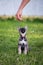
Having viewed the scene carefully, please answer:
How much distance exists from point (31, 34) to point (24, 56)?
0.19m

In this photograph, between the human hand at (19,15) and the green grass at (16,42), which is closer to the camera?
the green grass at (16,42)

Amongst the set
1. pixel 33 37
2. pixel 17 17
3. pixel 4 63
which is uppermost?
pixel 17 17

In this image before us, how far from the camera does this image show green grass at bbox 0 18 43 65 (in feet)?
6.42

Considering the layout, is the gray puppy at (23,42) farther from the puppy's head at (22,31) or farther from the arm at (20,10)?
the arm at (20,10)

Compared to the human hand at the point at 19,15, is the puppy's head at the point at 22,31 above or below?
below

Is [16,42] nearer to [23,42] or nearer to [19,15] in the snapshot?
[23,42]

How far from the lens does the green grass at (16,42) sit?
1957 millimetres

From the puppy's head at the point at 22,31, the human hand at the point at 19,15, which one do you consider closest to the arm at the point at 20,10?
the human hand at the point at 19,15

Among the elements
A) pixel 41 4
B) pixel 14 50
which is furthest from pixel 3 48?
A: pixel 41 4

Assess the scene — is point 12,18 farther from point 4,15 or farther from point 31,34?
point 31,34

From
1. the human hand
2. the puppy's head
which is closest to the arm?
the human hand

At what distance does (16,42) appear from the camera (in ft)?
6.65

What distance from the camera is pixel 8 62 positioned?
1953 mm

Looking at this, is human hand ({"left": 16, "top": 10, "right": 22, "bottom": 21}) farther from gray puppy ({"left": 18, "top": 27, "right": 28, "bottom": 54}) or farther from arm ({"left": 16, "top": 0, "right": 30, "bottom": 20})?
gray puppy ({"left": 18, "top": 27, "right": 28, "bottom": 54})
